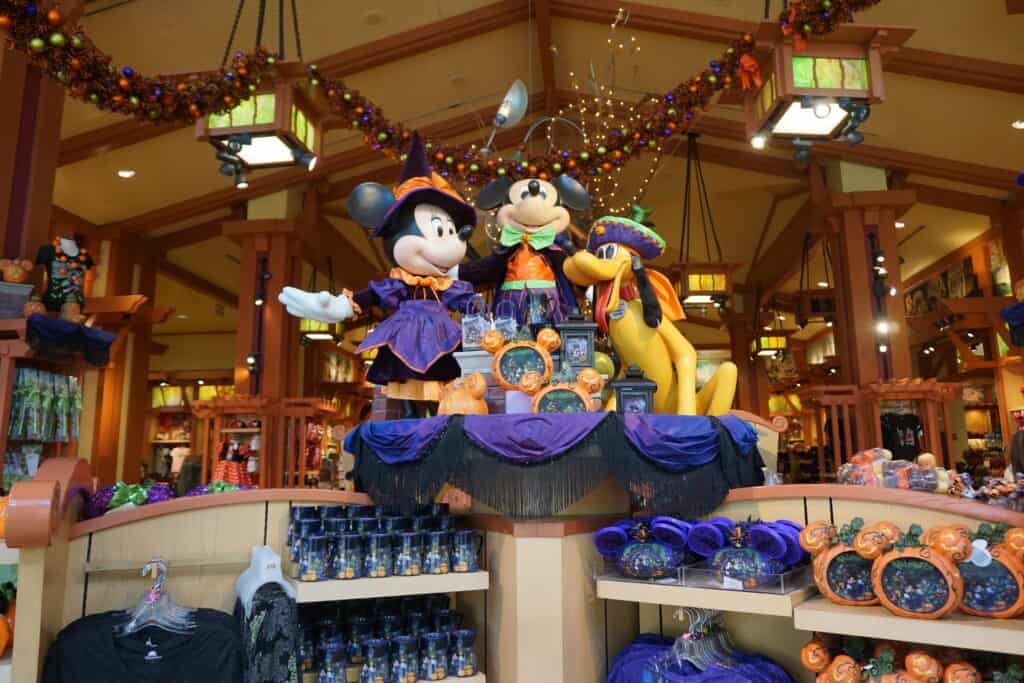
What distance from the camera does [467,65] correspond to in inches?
324

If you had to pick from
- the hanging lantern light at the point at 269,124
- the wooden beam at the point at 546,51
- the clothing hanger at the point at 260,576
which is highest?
the wooden beam at the point at 546,51

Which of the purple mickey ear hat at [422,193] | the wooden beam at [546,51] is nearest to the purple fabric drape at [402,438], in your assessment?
the purple mickey ear hat at [422,193]

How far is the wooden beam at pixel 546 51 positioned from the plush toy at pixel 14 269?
16.8ft

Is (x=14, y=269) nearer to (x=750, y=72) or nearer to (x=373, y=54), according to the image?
(x=373, y=54)

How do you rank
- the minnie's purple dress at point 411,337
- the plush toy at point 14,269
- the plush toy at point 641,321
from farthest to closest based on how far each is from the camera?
the plush toy at point 14,269 → the minnie's purple dress at point 411,337 → the plush toy at point 641,321

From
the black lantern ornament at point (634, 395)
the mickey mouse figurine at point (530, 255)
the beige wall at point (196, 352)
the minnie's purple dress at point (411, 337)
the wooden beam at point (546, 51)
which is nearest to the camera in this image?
the black lantern ornament at point (634, 395)

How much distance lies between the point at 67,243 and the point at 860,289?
7.70m

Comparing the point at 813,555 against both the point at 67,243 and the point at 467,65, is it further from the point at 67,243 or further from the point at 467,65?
the point at 467,65

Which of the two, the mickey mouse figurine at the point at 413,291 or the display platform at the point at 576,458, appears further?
the mickey mouse figurine at the point at 413,291

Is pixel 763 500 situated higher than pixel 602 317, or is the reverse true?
pixel 602 317

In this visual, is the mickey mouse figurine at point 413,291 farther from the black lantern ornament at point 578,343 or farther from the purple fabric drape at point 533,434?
the purple fabric drape at point 533,434

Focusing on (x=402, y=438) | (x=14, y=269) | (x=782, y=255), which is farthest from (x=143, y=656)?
(x=782, y=255)

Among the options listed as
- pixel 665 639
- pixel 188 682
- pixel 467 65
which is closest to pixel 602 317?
pixel 665 639

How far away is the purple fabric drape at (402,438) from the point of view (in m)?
2.50
